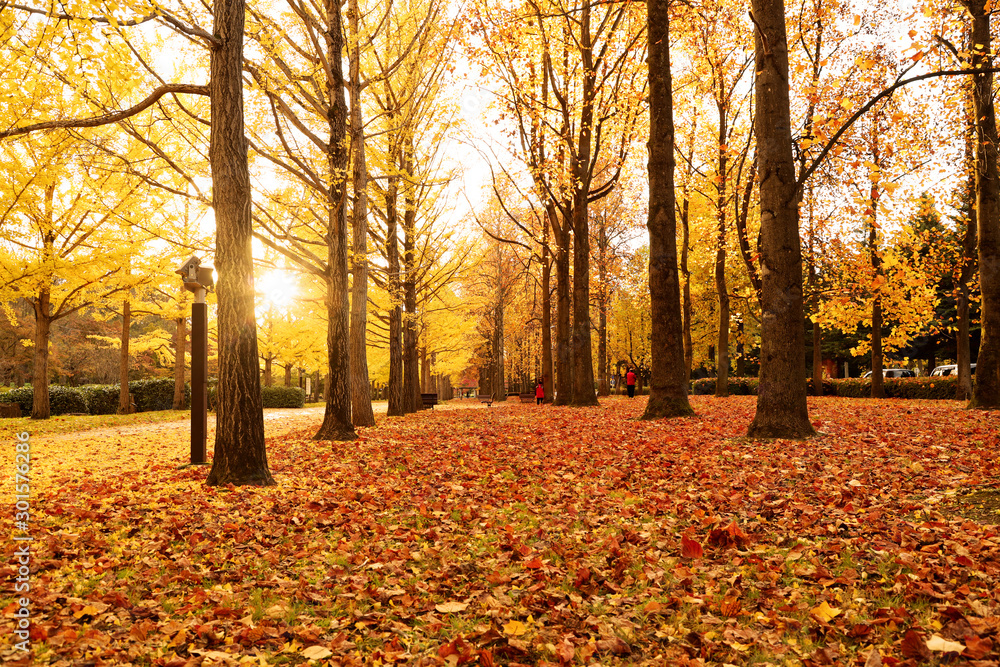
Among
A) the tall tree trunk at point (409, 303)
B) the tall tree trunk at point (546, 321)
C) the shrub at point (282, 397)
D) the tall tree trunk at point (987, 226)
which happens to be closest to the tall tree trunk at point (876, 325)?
the tall tree trunk at point (987, 226)

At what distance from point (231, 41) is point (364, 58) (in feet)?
29.2

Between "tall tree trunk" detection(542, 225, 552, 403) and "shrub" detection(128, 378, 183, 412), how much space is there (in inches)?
614

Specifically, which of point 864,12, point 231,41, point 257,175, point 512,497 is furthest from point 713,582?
point 864,12

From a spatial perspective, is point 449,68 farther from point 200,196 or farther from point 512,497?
point 512,497

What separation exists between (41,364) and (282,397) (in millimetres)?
13448

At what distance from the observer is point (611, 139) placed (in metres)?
18.9

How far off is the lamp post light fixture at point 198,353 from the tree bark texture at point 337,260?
7.42 ft

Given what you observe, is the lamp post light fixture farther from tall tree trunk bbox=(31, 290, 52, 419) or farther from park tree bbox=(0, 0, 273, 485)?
tall tree trunk bbox=(31, 290, 52, 419)

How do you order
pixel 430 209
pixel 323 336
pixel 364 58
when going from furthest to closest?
pixel 323 336 < pixel 430 209 < pixel 364 58

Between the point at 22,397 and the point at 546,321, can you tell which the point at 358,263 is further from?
the point at 22,397

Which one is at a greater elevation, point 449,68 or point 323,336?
point 449,68

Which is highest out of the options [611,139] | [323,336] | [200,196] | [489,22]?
[489,22]

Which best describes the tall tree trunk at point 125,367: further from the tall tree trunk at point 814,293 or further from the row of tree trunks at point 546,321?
the tall tree trunk at point 814,293

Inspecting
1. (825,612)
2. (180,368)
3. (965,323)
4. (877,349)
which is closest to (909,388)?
(877,349)
